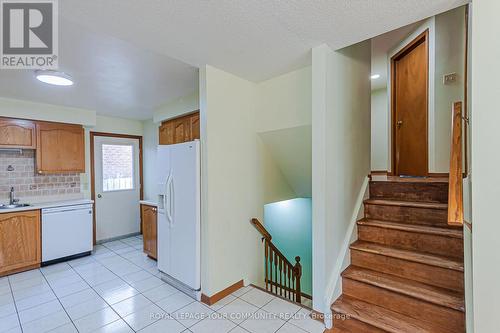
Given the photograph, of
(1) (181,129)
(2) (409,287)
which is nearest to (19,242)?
(1) (181,129)

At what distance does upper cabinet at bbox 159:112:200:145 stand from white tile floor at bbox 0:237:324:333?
1974 mm

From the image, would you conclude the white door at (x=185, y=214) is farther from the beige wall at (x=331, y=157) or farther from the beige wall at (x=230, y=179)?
the beige wall at (x=331, y=157)

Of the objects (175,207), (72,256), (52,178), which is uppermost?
(52,178)

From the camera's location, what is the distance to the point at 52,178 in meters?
3.99

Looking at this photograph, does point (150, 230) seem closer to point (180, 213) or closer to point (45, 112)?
point (180, 213)

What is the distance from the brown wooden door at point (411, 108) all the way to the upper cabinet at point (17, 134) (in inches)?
224

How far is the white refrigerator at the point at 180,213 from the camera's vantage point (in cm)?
246

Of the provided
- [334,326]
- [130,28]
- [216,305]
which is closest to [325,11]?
[130,28]

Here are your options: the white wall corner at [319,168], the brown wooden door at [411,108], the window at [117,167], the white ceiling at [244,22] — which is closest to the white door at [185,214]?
the white ceiling at [244,22]

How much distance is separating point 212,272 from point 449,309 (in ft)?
6.44

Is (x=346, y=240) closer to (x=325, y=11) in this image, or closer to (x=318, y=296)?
(x=318, y=296)

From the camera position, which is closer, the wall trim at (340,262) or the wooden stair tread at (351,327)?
the wooden stair tread at (351,327)
